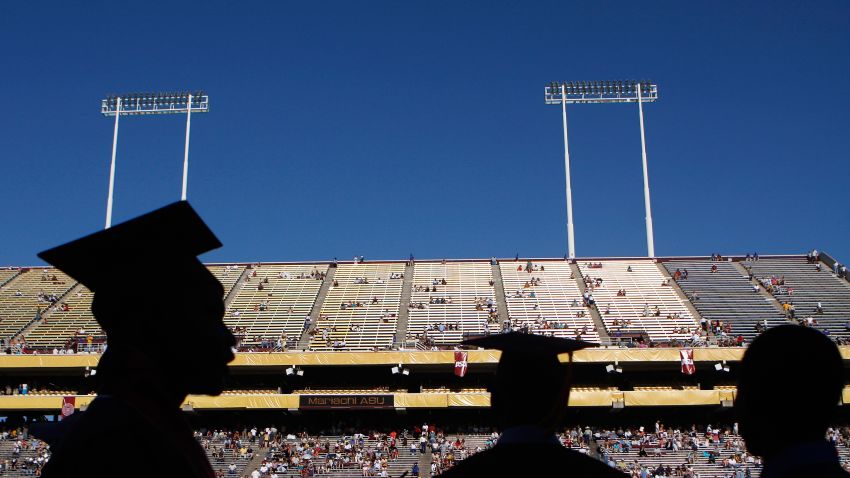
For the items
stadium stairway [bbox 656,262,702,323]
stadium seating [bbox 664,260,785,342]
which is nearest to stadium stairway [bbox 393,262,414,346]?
stadium stairway [bbox 656,262,702,323]

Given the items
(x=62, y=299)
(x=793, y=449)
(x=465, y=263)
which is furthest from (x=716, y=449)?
(x=62, y=299)

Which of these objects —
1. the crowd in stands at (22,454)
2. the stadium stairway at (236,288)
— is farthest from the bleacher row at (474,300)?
the crowd in stands at (22,454)

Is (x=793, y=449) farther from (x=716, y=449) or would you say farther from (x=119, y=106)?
(x=119, y=106)

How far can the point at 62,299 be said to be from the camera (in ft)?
163

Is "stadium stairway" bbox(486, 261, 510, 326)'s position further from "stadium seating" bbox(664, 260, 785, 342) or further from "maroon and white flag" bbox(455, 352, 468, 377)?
"stadium seating" bbox(664, 260, 785, 342)

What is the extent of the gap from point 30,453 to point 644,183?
40.1m

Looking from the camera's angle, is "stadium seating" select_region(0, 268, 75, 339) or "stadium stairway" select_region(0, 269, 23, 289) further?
"stadium stairway" select_region(0, 269, 23, 289)

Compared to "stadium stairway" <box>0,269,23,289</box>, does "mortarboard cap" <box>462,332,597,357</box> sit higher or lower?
lower

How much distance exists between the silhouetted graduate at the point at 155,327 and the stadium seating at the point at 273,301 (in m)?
39.5

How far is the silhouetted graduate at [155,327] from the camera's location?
2314 mm

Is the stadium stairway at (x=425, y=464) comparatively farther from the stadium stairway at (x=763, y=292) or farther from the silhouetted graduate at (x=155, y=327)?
the silhouetted graduate at (x=155, y=327)

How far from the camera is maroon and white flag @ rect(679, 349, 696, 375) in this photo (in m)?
36.5

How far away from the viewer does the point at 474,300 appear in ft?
157

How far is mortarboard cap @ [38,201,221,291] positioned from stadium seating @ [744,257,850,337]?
43975 mm
